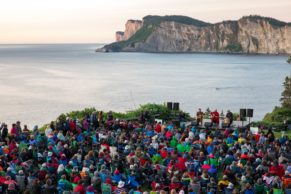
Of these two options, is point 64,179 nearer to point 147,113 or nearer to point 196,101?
point 147,113

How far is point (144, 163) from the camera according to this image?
17.6 meters

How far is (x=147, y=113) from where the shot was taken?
94.7 feet

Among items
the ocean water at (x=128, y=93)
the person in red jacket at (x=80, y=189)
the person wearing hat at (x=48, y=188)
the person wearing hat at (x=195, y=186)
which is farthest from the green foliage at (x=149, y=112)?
the ocean water at (x=128, y=93)

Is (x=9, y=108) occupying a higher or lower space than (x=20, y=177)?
lower

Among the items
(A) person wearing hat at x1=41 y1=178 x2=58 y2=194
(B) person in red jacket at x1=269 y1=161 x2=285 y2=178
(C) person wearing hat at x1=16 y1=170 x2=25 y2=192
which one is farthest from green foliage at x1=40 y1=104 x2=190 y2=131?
(A) person wearing hat at x1=41 y1=178 x2=58 y2=194

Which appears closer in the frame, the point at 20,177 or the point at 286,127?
the point at 20,177

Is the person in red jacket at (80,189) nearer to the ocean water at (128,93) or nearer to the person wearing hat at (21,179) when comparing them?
the person wearing hat at (21,179)

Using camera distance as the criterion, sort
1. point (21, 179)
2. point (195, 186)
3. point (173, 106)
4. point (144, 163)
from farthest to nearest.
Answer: point (173, 106) → point (144, 163) → point (21, 179) → point (195, 186)

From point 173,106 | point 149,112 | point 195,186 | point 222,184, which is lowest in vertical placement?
point 222,184

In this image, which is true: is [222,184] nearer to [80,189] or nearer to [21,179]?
[80,189]

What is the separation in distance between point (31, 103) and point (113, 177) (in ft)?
214

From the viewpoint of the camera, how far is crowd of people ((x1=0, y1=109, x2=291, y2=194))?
50.4 feet

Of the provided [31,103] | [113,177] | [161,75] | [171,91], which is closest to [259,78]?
[161,75]

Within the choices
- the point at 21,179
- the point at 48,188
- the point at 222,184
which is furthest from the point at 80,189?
the point at 222,184
